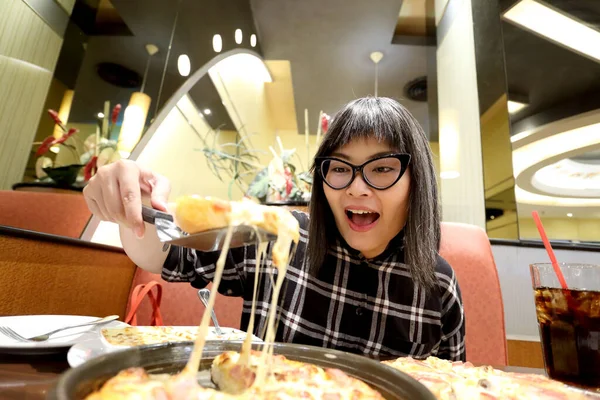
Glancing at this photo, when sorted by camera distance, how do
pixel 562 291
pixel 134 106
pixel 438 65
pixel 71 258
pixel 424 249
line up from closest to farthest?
1. pixel 562 291
2. pixel 424 249
3. pixel 71 258
4. pixel 134 106
5. pixel 438 65

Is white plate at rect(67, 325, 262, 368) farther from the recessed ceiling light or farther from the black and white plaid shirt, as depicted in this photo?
the recessed ceiling light

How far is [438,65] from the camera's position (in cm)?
298

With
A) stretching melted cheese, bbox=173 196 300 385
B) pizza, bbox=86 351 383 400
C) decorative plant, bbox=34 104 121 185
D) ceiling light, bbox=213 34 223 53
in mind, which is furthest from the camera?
ceiling light, bbox=213 34 223 53

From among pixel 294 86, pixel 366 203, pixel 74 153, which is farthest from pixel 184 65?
pixel 366 203

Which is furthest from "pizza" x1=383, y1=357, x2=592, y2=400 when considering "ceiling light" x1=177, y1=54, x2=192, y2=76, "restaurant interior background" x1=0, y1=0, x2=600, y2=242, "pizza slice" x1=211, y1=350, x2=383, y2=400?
"ceiling light" x1=177, y1=54, x2=192, y2=76

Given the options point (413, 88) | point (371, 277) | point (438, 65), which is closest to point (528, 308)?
point (371, 277)

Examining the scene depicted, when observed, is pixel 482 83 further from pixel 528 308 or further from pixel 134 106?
pixel 134 106

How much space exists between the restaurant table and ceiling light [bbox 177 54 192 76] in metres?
2.39

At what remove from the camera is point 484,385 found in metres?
0.51

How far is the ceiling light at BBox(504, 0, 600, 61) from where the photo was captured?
2789 mm

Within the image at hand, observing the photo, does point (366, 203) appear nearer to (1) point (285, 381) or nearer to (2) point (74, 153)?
(1) point (285, 381)

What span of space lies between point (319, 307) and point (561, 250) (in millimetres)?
1550

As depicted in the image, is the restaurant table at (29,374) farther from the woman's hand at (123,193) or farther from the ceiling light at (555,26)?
the ceiling light at (555,26)

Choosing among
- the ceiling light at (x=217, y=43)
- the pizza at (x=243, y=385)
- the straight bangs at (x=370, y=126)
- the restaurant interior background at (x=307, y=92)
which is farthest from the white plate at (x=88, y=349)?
the ceiling light at (x=217, y=43)
